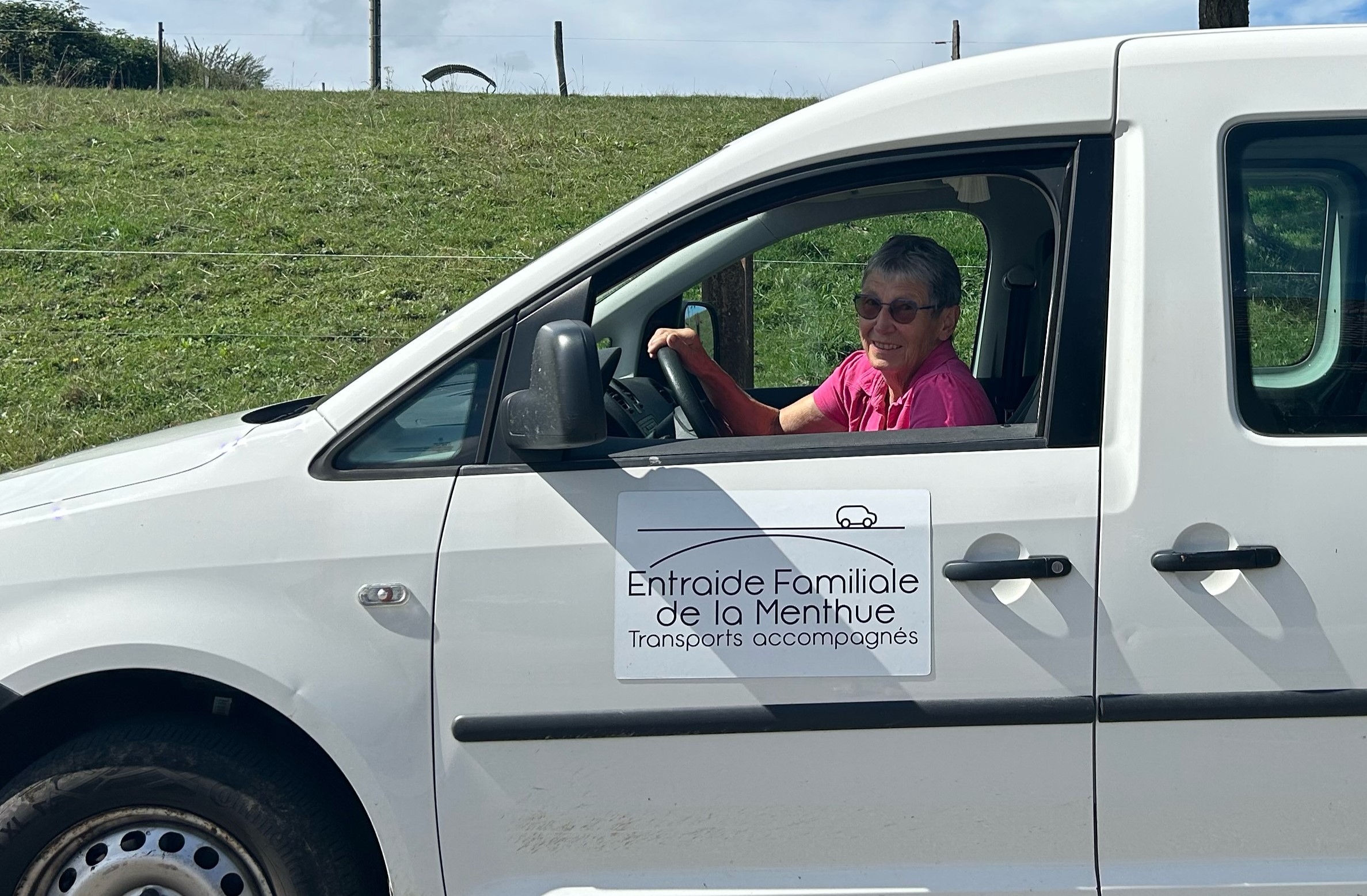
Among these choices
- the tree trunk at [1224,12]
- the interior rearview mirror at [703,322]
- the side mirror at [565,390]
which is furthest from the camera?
the tree trunk at [1224,12]

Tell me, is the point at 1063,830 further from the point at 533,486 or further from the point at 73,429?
the point at 73,429

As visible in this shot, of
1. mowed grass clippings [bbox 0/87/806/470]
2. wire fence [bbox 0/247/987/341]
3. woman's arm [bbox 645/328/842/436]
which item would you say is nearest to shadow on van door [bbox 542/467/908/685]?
woman's arm [bbox 645/328/842/436]

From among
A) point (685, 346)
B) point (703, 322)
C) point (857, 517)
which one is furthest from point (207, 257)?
point (857, 517)

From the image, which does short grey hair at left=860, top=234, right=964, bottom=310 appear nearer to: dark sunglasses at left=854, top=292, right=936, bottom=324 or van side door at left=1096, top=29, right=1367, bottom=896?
dark sunglasses at left=854, top=292, right=936, bottom=324

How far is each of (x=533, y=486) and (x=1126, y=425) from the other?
1096mm

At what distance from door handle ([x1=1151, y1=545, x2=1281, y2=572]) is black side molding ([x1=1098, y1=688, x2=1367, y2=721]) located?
0.74 feet

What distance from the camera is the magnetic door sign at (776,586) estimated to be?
215 centimetres

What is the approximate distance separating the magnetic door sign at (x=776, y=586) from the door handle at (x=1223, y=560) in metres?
0.43

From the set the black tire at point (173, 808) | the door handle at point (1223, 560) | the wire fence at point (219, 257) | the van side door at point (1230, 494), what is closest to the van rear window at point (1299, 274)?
the van side door at point (1230, 494)

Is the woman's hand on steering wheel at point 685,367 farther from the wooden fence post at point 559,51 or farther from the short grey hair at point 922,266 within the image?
the wooden fence post at point 559,51

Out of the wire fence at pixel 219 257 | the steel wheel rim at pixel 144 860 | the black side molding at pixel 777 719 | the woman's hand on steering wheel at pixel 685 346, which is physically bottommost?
the steel wheel rim at pixel 144 860

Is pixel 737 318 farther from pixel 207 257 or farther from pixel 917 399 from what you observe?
pixel 207 257

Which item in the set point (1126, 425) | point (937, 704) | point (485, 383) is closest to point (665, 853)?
point (937, 704)

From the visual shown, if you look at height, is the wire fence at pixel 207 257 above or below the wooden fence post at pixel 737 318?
above
